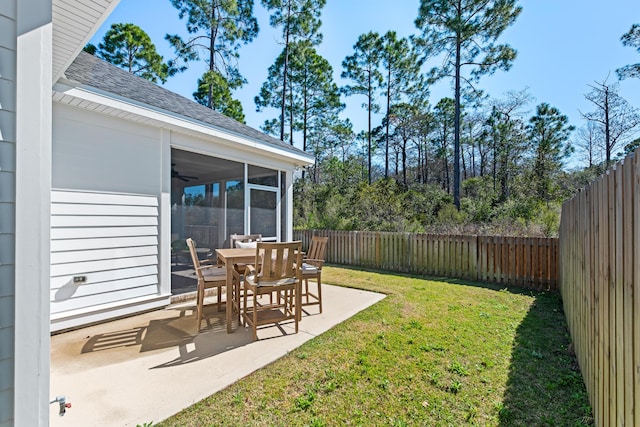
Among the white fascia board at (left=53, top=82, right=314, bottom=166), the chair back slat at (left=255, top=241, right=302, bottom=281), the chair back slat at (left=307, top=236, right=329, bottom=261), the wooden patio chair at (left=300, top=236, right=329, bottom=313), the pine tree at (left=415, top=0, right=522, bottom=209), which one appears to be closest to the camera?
the chair back slat at (left=255, top=241, right=302, bottom=281)

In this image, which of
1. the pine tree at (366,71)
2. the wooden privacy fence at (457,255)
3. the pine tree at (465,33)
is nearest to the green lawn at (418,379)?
the wooden privacy fence at (457,255)

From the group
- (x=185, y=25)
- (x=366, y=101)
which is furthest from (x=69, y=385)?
(x=366, y=101)

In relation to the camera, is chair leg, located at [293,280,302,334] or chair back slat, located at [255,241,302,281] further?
→ chair leg, located at [293,280,302,334]

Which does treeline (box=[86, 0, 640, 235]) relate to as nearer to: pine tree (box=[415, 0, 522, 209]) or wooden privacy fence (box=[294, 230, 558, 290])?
pine tree (box=[415, 0, 522, 209])

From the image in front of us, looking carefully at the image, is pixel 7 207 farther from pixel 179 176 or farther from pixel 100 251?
pixel 179 176

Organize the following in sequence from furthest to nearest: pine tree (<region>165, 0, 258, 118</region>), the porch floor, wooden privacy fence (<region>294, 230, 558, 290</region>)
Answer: pine tree (<region>165, 0, 258, 118</region>) → wooden privacy fence (<region>294, 230, 558, 290</region>) → the porch floor

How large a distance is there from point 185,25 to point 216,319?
13.4 meters

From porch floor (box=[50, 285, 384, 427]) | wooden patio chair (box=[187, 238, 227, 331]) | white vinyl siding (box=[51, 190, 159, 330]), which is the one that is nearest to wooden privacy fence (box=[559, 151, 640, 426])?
porch floor (box=[50, 285, 384, 427])

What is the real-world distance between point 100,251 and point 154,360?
1.91m

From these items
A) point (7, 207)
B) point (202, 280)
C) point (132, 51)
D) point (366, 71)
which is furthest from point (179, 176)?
point (366, 71)

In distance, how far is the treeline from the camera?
38.5ft

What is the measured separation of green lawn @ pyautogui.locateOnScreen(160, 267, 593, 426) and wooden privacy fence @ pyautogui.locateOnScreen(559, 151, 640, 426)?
0.45 metres

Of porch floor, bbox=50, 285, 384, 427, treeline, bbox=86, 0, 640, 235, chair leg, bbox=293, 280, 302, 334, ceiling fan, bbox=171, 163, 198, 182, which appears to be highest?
treeline, bbox=86, 0, 640, 235

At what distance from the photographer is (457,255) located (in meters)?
6.86
